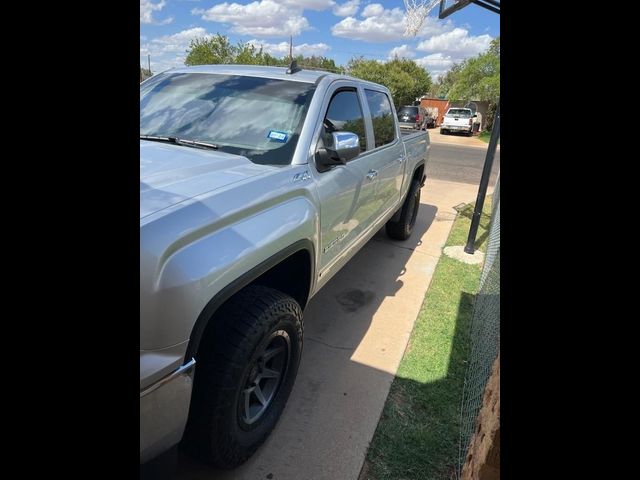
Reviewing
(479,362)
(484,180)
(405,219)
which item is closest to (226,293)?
(479,362)

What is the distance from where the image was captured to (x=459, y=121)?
98.6ft

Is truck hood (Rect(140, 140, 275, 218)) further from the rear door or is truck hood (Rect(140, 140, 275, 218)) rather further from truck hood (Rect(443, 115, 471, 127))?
truck hood (Rect(443, 115, 471, 127))

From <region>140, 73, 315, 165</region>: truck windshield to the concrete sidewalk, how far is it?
4.99 ft

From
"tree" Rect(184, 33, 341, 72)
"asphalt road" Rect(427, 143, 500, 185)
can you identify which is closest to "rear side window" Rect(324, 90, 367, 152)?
"asphalt road" Rect(427, 143, 500, 185)

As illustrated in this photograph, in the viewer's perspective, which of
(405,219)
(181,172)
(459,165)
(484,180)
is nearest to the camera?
(181,172)

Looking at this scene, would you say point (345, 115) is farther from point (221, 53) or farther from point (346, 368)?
point (221, 53)

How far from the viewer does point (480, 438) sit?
174 centimetres

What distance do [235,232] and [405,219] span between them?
4.11 meters

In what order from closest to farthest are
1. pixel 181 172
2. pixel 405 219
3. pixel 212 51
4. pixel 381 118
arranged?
pixel 181 172 → pixel 381 118 → pixel 405 219 → pixel 212 51

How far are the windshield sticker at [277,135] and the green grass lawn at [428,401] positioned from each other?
1.79 m
